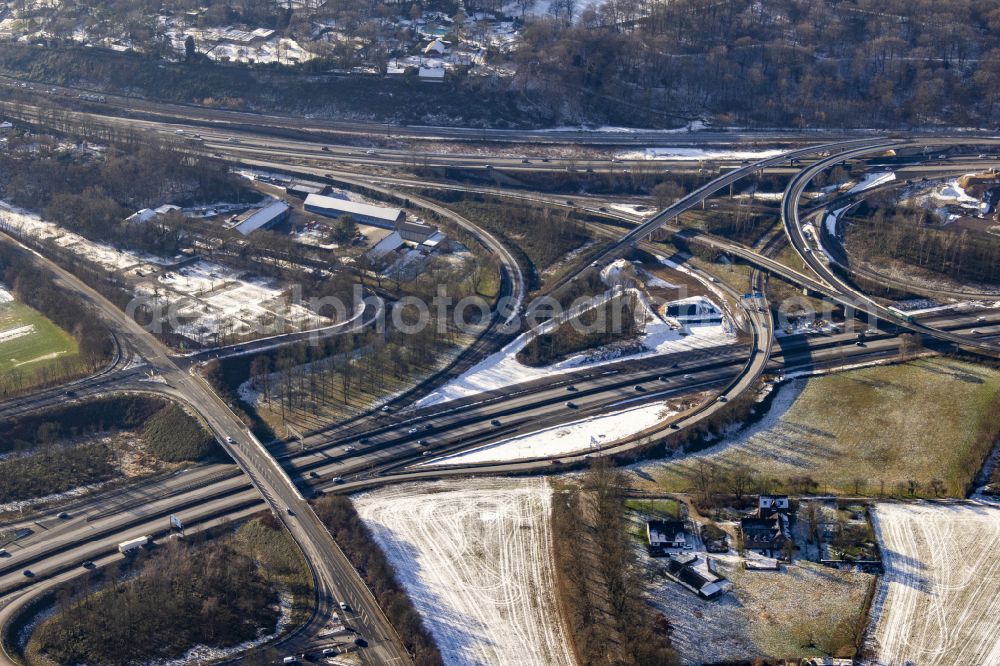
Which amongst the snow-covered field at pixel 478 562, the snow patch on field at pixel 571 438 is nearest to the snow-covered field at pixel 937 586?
the snow patch on field at pixel 571 438

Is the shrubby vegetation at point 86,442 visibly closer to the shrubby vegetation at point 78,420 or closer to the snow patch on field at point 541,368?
the shrubby vegetation at point 78,420

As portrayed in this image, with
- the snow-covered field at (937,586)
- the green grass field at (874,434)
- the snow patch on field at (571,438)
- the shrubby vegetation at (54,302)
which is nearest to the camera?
the snow-covered field at (937,586)

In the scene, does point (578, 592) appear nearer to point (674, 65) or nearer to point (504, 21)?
point (674, 65)

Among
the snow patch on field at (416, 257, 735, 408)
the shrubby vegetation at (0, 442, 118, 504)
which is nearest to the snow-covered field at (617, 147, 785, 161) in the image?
the snow patch on field at (416, 257, 735, 408)

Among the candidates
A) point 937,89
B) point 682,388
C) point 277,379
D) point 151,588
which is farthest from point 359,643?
point 937,89

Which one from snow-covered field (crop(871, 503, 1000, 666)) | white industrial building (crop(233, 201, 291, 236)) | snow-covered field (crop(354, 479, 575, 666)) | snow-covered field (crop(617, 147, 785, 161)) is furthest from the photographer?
snow-covered field (crop(617, 147, 785, 161))

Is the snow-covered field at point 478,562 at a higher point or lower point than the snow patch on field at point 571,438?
lower

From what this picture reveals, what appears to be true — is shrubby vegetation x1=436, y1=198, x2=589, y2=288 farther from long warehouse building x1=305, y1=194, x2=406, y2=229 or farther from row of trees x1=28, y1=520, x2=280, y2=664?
row of trees x1=28, y1=520, x2=280, y2=664
